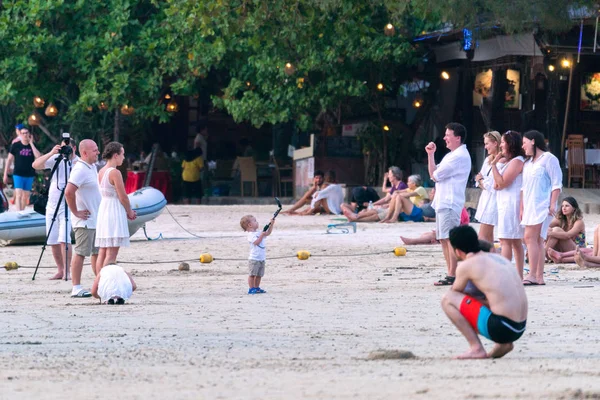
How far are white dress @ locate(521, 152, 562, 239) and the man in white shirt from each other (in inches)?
174

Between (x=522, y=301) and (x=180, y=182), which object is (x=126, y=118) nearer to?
(x=180, y=182)

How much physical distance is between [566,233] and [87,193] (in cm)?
609

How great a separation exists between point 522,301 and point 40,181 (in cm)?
2430

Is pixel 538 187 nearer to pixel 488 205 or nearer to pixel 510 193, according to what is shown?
pixel 510 193

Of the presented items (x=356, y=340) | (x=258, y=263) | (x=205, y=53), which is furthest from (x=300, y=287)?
(x=205, y=53)

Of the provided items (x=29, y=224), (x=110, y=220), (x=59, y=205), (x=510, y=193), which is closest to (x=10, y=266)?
(x=59, y=205)

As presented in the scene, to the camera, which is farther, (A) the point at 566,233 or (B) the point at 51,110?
(B) the point at 51,110

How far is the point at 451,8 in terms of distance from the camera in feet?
65.9

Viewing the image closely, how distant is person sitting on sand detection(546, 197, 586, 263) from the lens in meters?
15.2

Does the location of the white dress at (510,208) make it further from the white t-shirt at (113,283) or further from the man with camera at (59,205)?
the man with camera at (59,205)

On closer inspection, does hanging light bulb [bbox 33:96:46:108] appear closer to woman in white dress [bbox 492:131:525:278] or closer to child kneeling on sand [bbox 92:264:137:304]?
child kneeling on sand [bbox 92:264:137:304]

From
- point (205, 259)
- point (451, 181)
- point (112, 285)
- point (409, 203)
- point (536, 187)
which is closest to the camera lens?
point (112, 285)

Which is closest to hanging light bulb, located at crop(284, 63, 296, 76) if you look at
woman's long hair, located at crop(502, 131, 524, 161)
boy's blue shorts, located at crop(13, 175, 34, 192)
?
boy's blue shorts, located at crop(13, 175, 34, 192)

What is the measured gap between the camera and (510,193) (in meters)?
12.6
